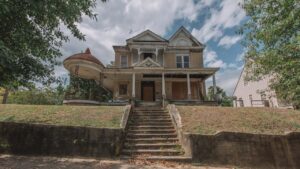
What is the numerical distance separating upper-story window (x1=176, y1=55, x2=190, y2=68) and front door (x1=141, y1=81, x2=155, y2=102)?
3.56m

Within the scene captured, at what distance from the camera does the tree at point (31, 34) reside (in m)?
4.62

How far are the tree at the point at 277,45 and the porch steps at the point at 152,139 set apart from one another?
4746 millimetres

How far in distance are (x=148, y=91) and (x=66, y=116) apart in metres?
11.4

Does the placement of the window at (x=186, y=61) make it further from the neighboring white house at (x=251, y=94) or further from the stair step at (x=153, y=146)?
the stair step at (x=153, y=146)

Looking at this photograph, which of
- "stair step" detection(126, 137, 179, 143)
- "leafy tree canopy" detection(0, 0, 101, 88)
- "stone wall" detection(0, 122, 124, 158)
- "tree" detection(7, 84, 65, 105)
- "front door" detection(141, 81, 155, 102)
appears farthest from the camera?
"tree" detection(7, 84, 65, 105)

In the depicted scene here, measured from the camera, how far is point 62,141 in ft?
25.3

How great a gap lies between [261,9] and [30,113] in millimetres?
12376

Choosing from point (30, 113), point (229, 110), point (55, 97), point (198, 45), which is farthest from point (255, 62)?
point (55, 97)

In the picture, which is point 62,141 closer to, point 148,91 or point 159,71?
point 159,71

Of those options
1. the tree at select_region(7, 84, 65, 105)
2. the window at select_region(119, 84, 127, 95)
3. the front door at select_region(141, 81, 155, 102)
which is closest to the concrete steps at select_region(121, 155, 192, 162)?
the front door at select_region(141, 81, 155, 102)

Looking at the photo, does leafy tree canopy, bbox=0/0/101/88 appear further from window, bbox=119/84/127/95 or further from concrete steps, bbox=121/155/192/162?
window, bbox=119/84/127/95

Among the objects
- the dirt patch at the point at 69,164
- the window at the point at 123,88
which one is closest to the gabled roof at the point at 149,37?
the window at the point at 123,88

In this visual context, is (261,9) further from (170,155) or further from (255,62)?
(170,155)

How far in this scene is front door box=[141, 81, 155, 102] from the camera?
795 inches
